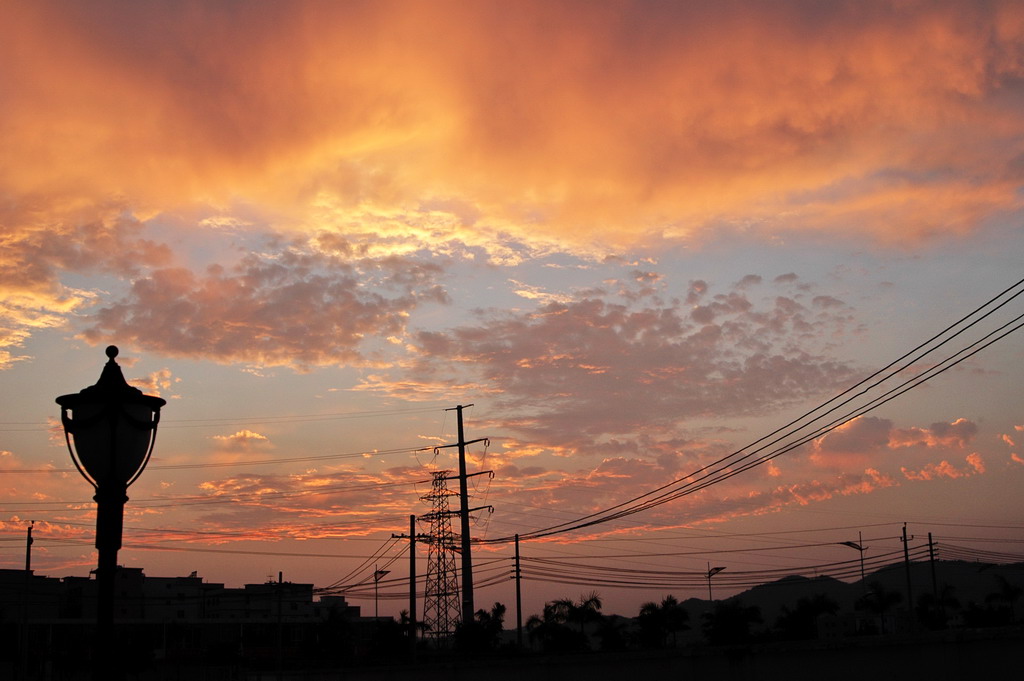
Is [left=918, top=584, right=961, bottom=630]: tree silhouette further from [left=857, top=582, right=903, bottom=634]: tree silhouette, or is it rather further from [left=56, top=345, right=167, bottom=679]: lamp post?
[left=56, top=345, right=167, bottom=679]: lamp post

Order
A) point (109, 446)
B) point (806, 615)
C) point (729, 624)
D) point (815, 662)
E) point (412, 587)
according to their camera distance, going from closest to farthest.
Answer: point (109, 446), point (815, 662), point (412, 587), point (729, 624), point (806, 615)

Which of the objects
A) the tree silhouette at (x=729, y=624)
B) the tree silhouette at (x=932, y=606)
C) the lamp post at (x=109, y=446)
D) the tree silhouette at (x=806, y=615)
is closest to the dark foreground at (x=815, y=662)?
the lamp post at (x=109, y=446)

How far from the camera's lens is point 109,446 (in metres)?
8.41

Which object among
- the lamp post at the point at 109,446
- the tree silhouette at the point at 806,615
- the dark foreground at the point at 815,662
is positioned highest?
the lamp post at the point at 109,446

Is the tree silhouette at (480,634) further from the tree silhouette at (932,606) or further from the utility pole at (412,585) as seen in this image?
the tree silhouette at (932,606)

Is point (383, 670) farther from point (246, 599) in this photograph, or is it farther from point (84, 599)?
point (246, 599)

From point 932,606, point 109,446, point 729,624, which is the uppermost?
point 109,446

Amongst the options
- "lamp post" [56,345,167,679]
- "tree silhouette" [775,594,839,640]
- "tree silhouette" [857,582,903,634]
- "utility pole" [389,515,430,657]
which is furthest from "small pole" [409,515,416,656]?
"tree silhouette" [857,582,903,634]

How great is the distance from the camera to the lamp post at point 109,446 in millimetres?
8367

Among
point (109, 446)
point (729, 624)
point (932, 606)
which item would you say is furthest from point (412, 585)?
point (932, 606)

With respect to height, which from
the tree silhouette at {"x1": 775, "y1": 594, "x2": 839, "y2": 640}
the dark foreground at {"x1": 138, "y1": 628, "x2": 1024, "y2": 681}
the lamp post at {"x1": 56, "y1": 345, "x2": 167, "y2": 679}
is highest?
the lamp post at {"x1": 56, "y1": 345, "x2": 167, "y2": 679}

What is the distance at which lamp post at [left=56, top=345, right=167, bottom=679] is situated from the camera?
27.5 feet

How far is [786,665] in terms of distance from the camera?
86.0 ft

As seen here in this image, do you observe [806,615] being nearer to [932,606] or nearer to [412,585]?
[932,606]
